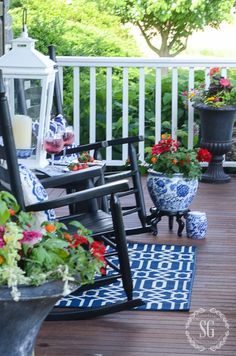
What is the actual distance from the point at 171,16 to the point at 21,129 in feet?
41.1

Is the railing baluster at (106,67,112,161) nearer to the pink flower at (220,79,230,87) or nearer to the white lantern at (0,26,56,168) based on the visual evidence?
the pink flower at (220,79,230,87)

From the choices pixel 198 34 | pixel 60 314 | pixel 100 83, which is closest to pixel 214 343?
pixel 60 314

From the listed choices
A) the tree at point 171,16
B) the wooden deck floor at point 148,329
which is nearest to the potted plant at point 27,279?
the wooden deck floor at point 148,329

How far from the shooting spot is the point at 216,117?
6617mm

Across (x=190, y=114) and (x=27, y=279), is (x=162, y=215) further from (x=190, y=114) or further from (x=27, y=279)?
(x=27, y=279)

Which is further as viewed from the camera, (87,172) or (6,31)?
(6,31)

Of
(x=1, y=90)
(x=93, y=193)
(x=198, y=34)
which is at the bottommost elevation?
(x=198, y=34)

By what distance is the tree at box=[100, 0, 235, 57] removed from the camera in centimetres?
1566

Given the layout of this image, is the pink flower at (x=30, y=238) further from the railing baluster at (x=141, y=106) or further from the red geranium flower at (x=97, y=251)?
the railing baluster at (x=141, y=106)

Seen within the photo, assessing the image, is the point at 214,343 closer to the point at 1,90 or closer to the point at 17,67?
the point at 1,90

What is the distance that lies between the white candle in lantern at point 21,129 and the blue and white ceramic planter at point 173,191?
4.20 feet

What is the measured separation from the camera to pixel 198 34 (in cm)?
1825

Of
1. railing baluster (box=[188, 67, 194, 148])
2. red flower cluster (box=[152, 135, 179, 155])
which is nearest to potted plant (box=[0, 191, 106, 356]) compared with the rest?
red flower cluster (box=[152, 135, 179, 155])

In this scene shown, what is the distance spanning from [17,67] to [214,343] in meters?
1.63
